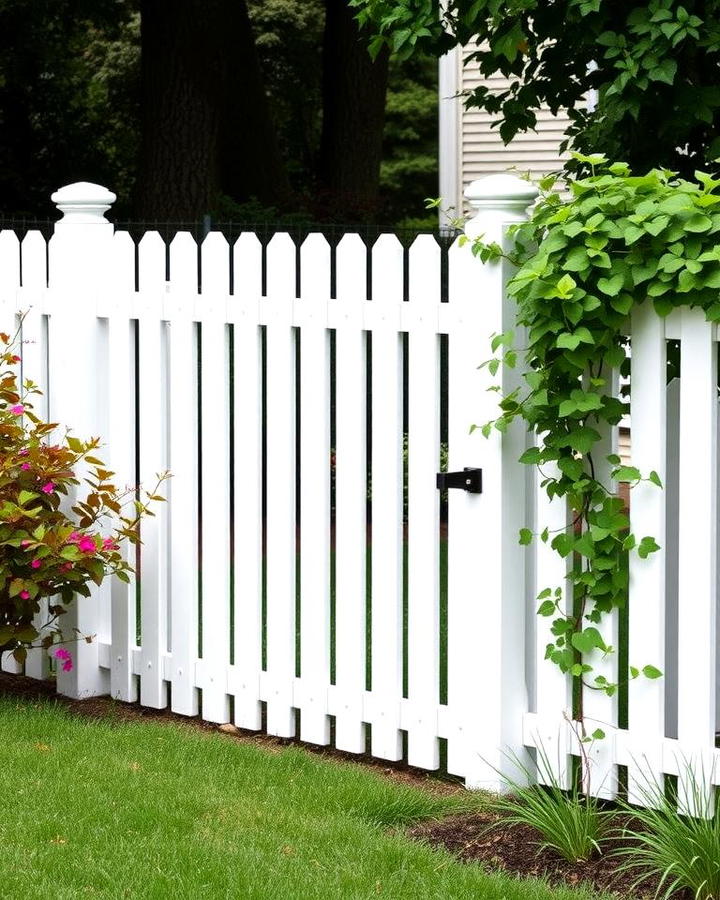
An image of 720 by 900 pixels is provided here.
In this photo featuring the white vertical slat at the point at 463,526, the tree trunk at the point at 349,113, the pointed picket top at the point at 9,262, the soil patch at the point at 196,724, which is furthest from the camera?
the tree trunk at the point at 349,113

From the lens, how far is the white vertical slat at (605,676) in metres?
4.05

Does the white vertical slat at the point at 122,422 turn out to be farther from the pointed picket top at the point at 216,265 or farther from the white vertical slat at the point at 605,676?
the white vertical slat at the point at 605,676

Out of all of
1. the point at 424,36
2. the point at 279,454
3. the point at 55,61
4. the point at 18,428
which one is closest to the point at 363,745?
the point at 279,454

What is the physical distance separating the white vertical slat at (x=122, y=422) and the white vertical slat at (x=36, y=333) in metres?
0.35

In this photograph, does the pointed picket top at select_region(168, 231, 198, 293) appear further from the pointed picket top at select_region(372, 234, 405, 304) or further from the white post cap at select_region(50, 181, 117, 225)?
the pointed picket top at select_region(372, 234, 405, 304)

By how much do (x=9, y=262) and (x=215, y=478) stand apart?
139 cm

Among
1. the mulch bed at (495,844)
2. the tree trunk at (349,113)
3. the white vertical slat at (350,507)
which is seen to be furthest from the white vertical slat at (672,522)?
A: the tree trunk at (349,113)

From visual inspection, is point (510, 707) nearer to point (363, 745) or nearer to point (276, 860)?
point (363, 745)

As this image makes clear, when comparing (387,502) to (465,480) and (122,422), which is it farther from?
(122,422)

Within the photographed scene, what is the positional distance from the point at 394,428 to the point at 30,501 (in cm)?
144

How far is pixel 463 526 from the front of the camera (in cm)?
437

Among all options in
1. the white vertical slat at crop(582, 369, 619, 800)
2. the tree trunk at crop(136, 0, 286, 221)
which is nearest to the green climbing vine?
the white vertical slat at crop(582, 369, 619, 800)

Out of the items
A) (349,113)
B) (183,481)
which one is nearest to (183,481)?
(183,481)

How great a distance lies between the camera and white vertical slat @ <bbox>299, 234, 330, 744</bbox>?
470 centimetres
